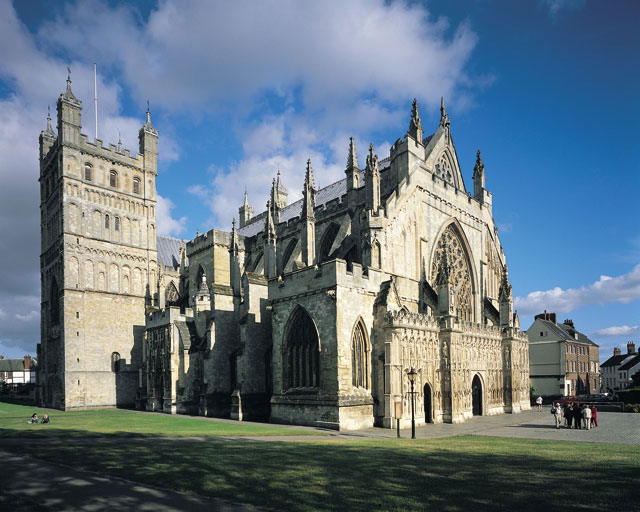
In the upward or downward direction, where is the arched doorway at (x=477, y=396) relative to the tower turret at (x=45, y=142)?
downward

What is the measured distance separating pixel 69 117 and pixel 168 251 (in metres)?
18.5

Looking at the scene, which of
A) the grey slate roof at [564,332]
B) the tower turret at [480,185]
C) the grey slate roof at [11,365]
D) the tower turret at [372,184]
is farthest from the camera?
the grey slate roof at [11,365]

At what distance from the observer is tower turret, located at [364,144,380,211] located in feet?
93.5

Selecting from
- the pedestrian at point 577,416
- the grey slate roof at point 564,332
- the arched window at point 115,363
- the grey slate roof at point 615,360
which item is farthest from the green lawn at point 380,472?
the grey slate roof at point 615,360

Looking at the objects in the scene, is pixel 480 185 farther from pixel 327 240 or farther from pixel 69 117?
pixel 69 117

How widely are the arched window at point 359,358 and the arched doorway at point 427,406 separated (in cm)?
418

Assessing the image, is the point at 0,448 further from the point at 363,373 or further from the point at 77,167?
the point at 77,167

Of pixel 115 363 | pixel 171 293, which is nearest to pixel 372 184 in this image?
pixel 115 363

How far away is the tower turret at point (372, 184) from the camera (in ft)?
93.5

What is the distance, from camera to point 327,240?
1377 inches

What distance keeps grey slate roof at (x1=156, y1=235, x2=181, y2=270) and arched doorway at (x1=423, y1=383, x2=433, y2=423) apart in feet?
112

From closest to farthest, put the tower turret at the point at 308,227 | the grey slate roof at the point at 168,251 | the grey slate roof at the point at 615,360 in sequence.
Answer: the tower turret at the point at 308,227 < the grey slate roof at the point at 168,251 < the grey slate roof at the point at 615,360

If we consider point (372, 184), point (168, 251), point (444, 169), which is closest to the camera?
point (372, 184)

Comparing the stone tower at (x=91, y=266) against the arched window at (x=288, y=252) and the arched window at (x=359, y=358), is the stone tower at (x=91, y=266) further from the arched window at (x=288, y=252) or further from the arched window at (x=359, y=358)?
the arched window at (x=359, y=358)
